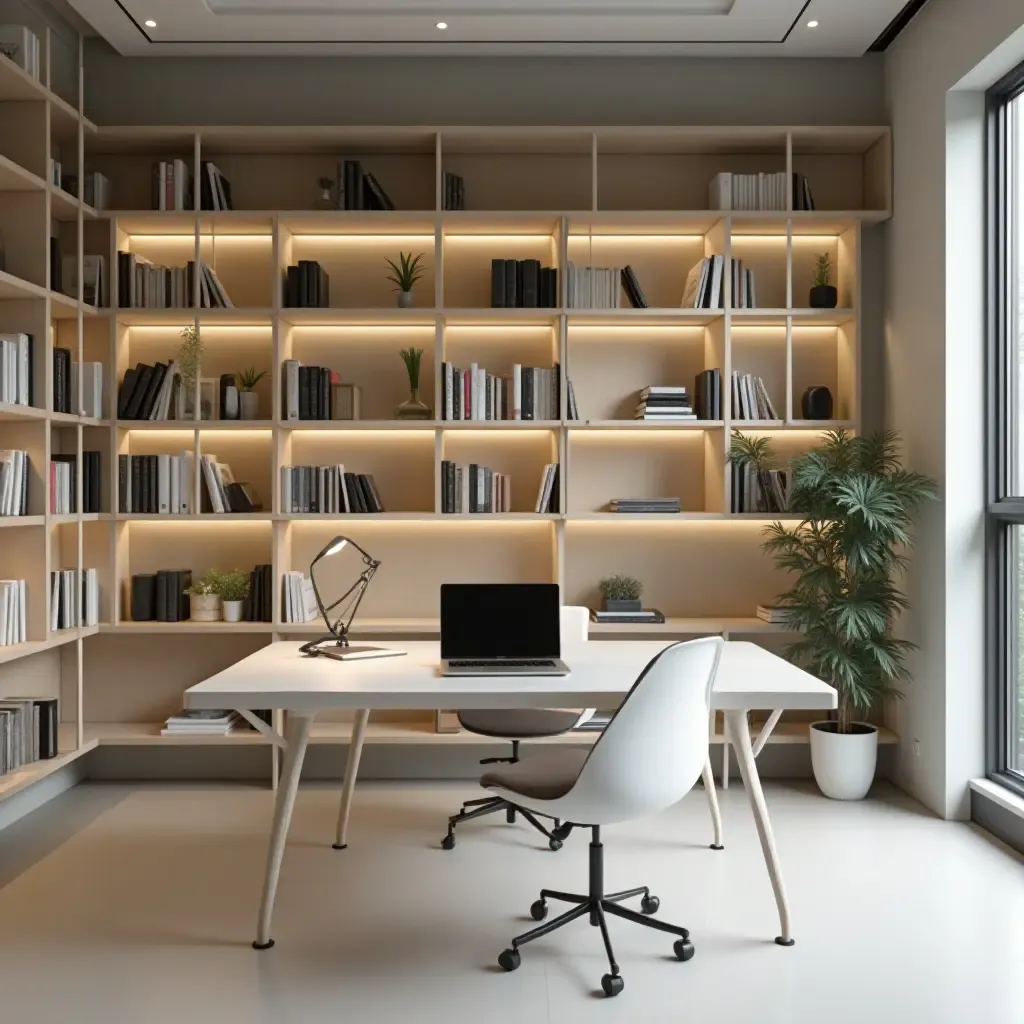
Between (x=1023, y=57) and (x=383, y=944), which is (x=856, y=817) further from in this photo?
(x=1023, y=57)

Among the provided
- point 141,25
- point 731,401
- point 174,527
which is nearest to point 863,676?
point 731,401

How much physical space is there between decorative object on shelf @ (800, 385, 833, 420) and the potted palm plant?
19 centimetres

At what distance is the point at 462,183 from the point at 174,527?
218 centimetres

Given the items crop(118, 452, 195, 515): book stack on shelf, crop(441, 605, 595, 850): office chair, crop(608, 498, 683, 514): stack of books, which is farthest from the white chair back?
crop(118, 452, 195, 515): book stack on shelf

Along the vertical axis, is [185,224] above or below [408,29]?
below

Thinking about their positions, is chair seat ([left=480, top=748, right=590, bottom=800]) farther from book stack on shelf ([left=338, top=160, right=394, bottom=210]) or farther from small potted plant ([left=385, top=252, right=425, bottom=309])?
book stack on shelf ([left=338, top=160, right=394, bottom=210])

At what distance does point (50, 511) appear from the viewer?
168 inches

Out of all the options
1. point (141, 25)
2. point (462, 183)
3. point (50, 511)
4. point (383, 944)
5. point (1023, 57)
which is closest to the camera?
point (383, 944)

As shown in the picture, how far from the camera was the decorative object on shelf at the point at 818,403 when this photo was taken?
4879mm

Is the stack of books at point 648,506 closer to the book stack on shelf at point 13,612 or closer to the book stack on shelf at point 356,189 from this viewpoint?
the book stack on shelf at point 356,189

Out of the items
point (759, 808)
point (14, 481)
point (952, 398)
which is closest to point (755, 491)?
point (952, 398)

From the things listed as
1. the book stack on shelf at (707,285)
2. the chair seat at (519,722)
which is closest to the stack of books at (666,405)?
the book stack on shelf at (707,285)

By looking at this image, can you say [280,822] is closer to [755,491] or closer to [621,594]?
[621,594]

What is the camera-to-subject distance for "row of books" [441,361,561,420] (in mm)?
4773
